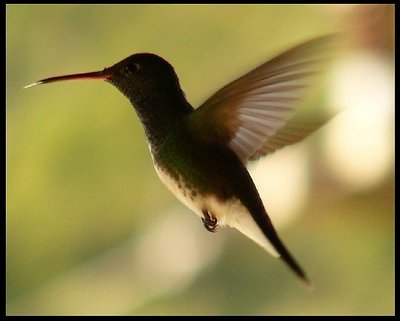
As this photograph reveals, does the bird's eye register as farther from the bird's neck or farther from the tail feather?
the tail feather

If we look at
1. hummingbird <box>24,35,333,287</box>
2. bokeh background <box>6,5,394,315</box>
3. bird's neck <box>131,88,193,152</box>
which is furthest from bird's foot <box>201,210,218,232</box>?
bokeh background <box>6,5,394,315</box>

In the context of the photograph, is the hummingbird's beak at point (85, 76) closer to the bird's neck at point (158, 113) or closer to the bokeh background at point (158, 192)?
the bird's neck at point (158, 113)

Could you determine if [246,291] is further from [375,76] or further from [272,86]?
[272,86]

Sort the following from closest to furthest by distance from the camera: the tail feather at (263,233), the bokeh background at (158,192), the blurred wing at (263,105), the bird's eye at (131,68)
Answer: the blurred wing at (263,105) → the tail feather at (263,233) → the bird's eye at (131,68) → the bokeh background at (158,192)

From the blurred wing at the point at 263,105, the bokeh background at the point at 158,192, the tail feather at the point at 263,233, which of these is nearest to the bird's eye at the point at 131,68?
the blurred wing at the point at 263,105

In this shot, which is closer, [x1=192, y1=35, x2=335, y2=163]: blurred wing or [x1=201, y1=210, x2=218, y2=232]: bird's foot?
[x1=192, y1=35, x2=335, y2=163]: blurred wing

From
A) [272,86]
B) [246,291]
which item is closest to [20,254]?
[246,291]
